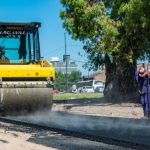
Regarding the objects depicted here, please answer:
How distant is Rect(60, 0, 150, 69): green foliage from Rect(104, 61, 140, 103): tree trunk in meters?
1.01

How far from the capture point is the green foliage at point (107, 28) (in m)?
18.6

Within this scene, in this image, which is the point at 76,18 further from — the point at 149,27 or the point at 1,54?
the point at 1,54

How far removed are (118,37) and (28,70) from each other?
8921 millimetres

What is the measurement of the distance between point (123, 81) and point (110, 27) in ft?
12.5

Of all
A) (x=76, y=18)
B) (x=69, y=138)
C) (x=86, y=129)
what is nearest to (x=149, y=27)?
(x=76, y=18)

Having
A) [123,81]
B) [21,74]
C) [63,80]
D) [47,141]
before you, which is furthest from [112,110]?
[63,80]

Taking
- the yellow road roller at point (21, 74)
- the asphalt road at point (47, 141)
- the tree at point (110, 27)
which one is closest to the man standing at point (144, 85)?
the yellow road roller at point (21, 74)

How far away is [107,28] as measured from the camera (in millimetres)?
18422

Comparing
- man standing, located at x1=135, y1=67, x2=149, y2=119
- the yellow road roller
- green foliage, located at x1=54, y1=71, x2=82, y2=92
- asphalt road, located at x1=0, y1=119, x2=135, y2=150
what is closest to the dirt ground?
man standing, located at x1=135, y1=67, x2=149, y2=119

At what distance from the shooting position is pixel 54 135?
8312mm

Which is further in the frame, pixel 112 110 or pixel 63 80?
pixel 63 80

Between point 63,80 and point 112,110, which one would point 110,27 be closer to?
point 112,110

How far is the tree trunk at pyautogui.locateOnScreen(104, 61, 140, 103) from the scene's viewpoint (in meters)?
20.9

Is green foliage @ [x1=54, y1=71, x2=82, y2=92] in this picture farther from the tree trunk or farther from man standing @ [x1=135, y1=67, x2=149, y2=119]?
man standing @ [x1=135, y1=67, x2=149, y2=119]
